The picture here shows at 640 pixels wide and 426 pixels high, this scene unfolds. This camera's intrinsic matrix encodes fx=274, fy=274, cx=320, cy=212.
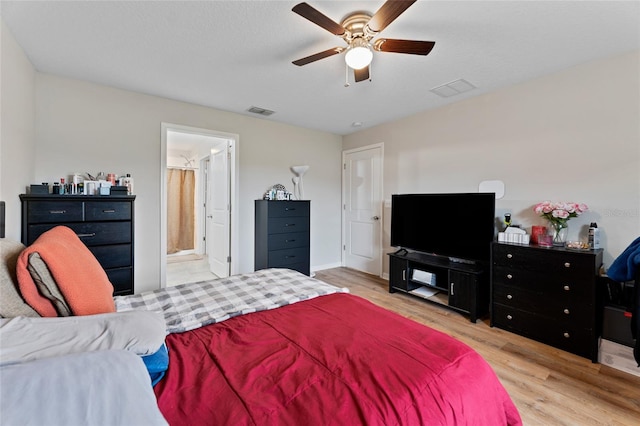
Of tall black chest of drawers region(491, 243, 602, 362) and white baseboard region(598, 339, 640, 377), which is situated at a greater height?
tall black chest of drawers region(491, 243, 602, 362)

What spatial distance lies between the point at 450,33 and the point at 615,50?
1.44 meters

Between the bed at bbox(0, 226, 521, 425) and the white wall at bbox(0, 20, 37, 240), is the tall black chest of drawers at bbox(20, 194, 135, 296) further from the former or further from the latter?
the bed at bbox(0, 226, 521, 425)

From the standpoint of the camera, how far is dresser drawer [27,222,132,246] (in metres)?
2.46

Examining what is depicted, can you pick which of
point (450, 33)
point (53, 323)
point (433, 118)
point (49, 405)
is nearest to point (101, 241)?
point (53, 323)

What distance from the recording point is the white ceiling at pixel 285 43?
1.79 metres

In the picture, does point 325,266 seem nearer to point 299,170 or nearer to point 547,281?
point 299,170

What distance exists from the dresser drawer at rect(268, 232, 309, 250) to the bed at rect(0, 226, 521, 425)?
2252mm

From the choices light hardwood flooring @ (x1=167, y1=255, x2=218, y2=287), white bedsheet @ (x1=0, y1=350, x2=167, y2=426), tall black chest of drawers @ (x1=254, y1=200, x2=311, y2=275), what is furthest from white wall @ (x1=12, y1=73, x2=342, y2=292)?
white bedsheet @ (x1=0, y1=350, x2=167, y2=426)

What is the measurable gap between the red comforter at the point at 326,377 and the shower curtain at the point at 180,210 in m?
5.46

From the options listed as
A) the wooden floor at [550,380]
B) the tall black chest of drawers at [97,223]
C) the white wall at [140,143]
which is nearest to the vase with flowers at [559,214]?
the wooden floor at [550,380]

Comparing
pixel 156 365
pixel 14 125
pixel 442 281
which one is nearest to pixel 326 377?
pixel 156 365

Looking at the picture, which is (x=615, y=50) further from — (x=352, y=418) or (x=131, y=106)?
(x=131, y=106)

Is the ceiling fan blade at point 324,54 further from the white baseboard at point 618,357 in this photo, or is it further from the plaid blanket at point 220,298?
the white baseboard at point 618,357

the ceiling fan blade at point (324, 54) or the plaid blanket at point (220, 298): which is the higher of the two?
the ceiling fan blade at point (324, 54)
